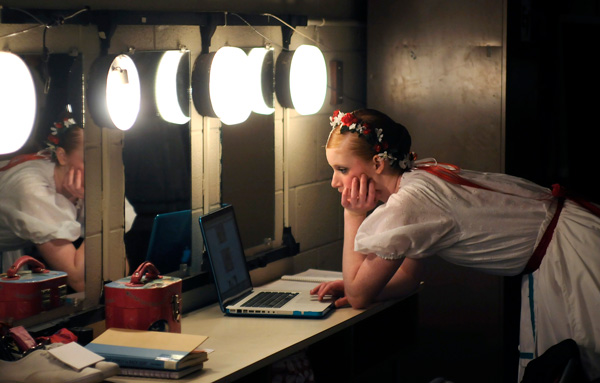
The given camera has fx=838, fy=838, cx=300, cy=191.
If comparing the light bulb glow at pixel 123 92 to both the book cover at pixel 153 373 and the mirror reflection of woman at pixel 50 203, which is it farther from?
the book cover at pixel 153 373

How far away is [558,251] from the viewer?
253cm

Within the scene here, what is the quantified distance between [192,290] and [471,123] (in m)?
1.42

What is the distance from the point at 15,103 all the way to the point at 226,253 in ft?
3.21

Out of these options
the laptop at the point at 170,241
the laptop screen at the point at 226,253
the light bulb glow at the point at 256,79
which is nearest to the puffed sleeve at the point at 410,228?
the laptop screen at the point at 226,253

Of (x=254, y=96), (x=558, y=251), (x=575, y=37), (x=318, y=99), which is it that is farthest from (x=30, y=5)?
(x=575, y=37)

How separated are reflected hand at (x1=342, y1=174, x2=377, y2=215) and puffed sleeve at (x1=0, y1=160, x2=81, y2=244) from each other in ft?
3.06

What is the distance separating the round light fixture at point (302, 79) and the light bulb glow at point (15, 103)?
122 cm

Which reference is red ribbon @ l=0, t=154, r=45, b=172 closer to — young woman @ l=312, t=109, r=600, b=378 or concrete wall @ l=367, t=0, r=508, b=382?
young woman @ l=312, t=109, r=600, b=378

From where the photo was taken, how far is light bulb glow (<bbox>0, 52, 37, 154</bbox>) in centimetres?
207

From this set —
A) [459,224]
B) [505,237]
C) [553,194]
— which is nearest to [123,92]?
[459,224]

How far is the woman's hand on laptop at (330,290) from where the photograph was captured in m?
2.84

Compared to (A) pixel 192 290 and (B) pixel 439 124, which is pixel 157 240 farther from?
(B) pixel 439 124

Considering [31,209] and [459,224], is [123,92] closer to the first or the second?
[31,209]

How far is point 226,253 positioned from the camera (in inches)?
112
